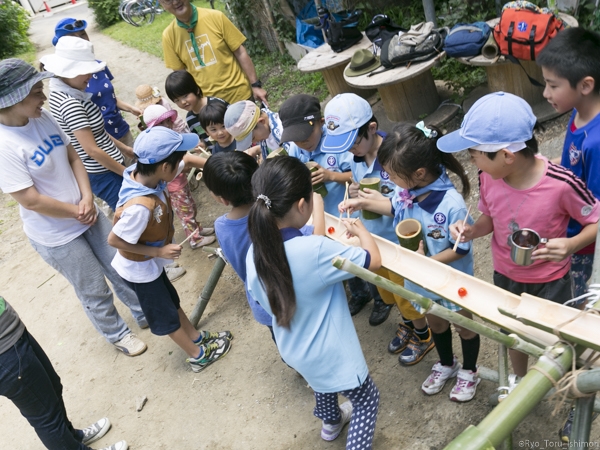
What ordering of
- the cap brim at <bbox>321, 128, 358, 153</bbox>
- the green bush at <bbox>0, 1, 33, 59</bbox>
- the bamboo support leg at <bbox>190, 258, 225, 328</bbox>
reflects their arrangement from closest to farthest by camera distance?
the cap brim at <bbox>321, 128, 358, 153</bbox>, the bamboo support leg at <bbox>190, 258, 225, 328</bbox>, the green bush at <bbox>0, 1, 33, 59</bbox>

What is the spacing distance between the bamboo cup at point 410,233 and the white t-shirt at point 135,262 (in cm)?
158

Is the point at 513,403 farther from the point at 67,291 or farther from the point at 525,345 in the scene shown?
the point at 67,291

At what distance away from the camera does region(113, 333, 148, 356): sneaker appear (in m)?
4.39

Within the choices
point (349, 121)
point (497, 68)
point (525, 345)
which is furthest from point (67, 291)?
point (525, 345)

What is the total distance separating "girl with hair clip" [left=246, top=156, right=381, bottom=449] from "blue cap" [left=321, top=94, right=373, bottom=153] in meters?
0.48

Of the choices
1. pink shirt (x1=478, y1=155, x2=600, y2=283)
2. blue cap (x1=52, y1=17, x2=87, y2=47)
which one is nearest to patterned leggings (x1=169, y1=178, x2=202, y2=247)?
blue cap (x1=52, y1=17, x2=87, y2=47)

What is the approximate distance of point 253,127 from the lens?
3621 mm

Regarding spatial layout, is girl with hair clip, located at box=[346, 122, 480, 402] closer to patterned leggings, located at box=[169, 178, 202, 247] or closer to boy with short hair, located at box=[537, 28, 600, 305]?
boy with short hair, located at box=[537, 28, 600, 305]

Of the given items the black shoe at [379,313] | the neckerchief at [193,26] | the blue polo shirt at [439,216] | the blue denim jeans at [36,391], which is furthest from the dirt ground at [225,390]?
the neckerchief at [193,26]

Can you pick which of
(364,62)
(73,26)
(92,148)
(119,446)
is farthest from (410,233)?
(73,26)

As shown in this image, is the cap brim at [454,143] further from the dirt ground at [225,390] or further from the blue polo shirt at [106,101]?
the blue polo shirt at [106,101]

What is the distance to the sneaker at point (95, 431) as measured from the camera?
3666mm

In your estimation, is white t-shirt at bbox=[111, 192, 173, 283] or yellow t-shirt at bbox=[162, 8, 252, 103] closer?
white t-shirt at bbox=[111, 192, 173, 283]

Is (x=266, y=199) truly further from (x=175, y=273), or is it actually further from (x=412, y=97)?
(x=412, y=97)
